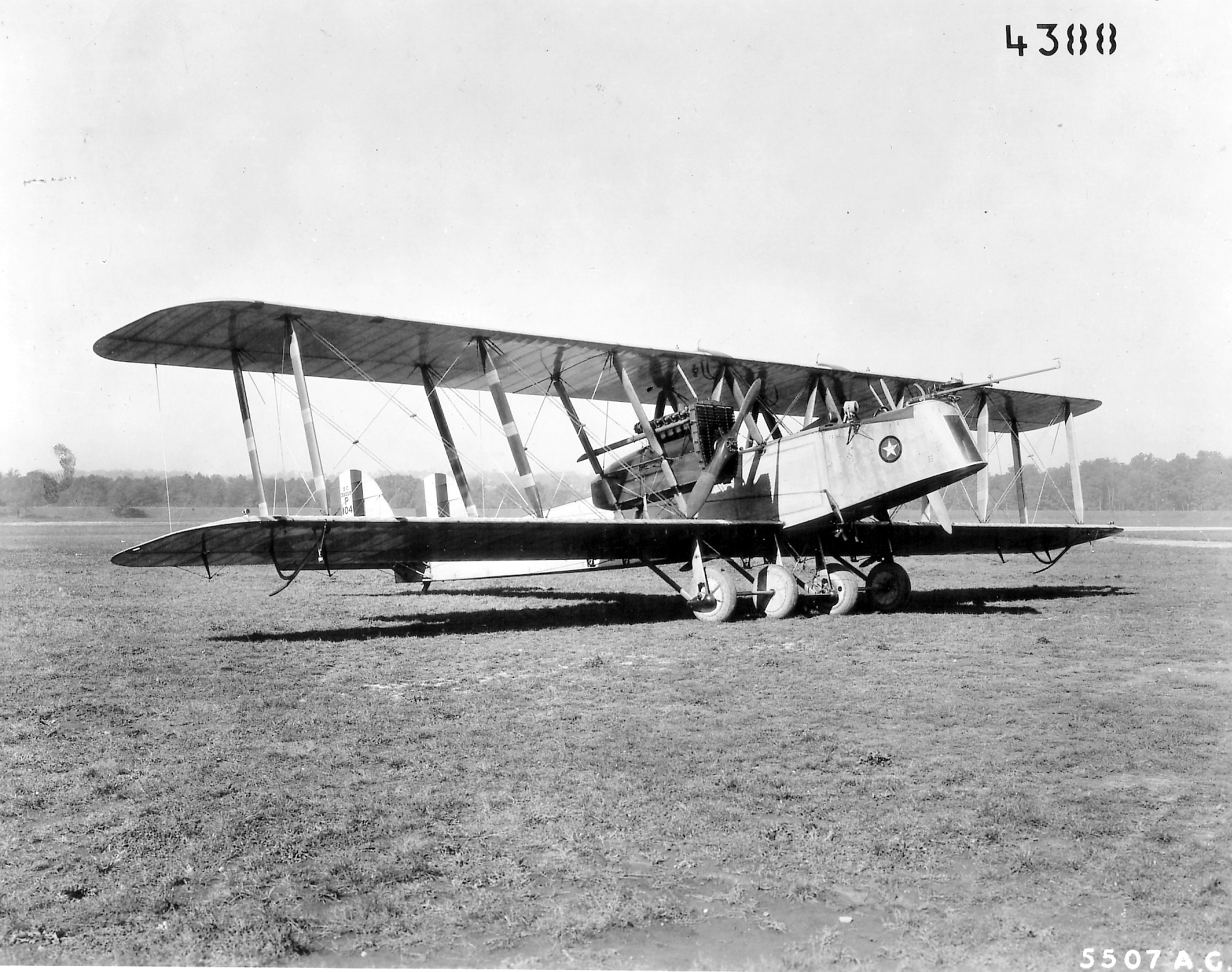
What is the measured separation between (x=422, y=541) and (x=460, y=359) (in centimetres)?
300

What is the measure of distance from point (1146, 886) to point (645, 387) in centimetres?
1114

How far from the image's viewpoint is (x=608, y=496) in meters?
13.8

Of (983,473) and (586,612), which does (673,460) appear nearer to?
(586,612)

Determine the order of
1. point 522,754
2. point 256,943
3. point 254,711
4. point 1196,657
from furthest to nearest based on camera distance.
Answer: point 1196,657, point 254,711, point 522,754, point 256,943

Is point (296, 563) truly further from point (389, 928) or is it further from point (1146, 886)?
point (1146, 886)

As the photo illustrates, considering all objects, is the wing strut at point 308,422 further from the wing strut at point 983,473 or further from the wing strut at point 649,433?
the wing strut at point 983,473

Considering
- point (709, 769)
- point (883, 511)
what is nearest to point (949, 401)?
point (883, 511)

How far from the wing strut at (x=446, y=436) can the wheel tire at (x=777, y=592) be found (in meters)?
4.26

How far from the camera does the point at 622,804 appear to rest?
3.91 meters

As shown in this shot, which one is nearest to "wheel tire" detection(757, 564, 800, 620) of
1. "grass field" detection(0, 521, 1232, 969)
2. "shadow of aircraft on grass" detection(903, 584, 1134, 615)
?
"shadow of aircraft on grass" detection(903, 584, 1134, 615)

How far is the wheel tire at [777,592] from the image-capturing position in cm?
1124

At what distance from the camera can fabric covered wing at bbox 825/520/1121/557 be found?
1271 cm

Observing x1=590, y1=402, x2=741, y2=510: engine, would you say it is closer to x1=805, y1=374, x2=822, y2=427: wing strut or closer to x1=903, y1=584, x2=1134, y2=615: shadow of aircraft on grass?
x1=805, y1=374, x2=822, y2=427: wing strut

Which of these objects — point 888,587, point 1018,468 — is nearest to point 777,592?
point 888,587
